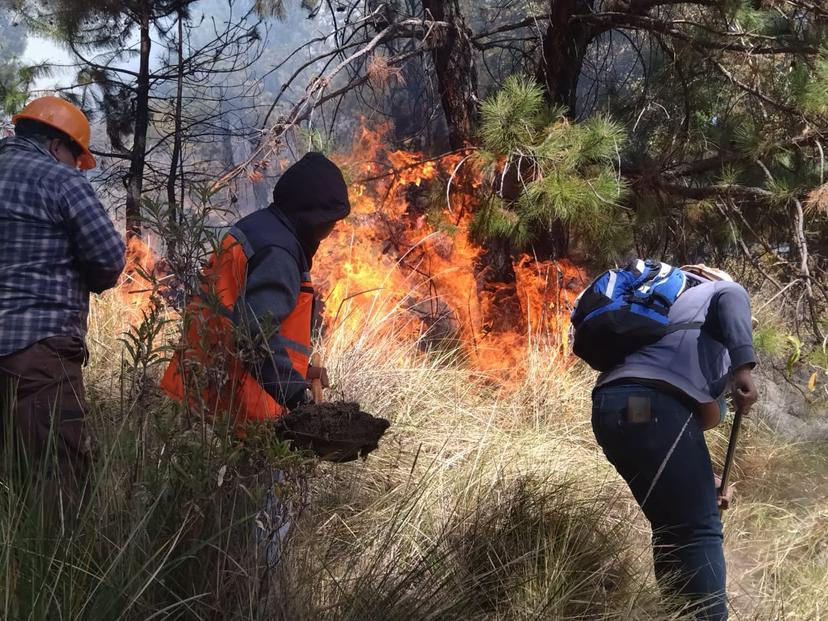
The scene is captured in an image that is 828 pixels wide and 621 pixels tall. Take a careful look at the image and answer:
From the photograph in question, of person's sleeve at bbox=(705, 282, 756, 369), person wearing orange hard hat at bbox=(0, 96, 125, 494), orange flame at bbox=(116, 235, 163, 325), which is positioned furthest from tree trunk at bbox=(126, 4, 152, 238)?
person's sleeve at bbox=(705, 282, 756, 369)

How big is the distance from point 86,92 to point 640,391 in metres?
9.34

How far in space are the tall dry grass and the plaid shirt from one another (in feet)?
1.02

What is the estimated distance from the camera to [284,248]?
2576 mm

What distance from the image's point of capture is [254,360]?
6.97 ft

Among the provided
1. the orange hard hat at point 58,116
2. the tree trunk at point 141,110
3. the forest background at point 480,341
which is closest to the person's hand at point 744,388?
the forest background at point 480,341

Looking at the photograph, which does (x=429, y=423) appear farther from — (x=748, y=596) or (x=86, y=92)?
(x=86, y=92)

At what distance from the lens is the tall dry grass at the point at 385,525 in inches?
79.4

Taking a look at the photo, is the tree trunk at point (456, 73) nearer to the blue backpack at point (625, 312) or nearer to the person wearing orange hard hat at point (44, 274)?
the blue backpack at point (625, 312)

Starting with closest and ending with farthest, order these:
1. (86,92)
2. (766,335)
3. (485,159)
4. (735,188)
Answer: (766,335) < (485,159) < (735,188) < (86,92)

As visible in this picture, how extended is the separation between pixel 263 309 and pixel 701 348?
1.51 metres

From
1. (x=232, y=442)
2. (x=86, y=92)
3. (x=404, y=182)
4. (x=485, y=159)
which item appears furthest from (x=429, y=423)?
(x=86, y=92)

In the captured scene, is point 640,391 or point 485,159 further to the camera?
point 485,159

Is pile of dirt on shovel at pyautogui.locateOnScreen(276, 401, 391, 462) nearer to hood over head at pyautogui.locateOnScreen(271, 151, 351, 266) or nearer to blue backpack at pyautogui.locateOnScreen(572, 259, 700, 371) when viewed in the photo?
hood over head at pyautogui.locateOnScreen(271, 151, 351, 266)

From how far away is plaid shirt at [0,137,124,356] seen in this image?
2905mm
